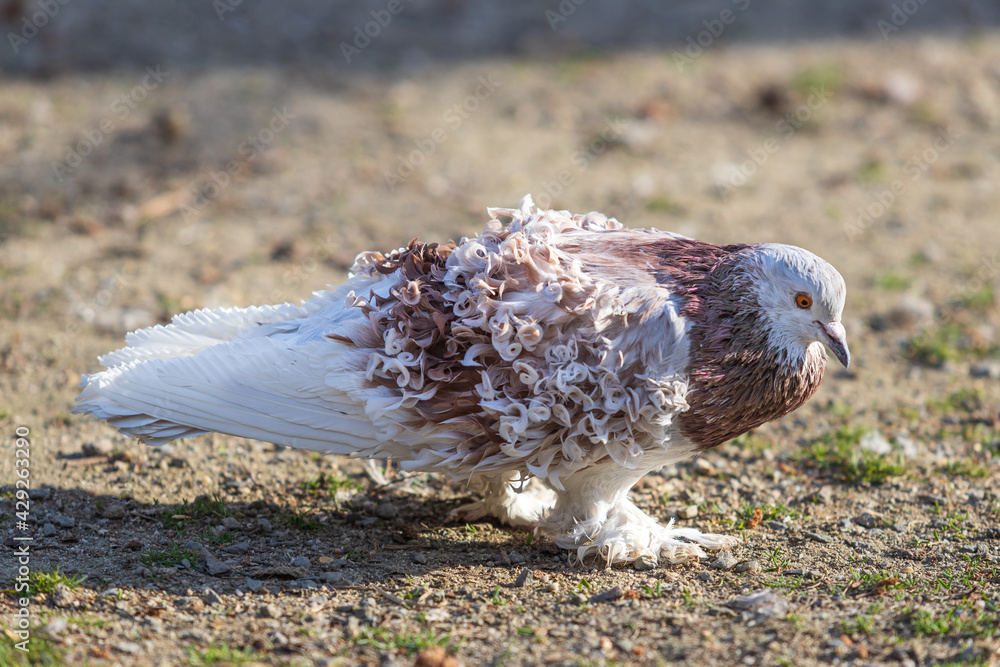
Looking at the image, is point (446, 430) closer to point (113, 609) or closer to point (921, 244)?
point (113, 609)

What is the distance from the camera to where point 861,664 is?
9.54 feet

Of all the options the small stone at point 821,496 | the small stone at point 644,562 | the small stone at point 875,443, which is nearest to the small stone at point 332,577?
the small stone at point 644,562

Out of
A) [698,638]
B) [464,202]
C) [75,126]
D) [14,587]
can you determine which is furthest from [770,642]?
[75,126]

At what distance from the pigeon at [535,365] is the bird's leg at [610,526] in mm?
11

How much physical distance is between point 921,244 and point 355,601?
17.2 feet

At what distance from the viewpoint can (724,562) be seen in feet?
11.9

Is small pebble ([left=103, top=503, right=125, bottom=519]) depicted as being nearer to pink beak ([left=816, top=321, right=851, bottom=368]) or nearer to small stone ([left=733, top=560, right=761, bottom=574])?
small stone ([left=733, top=560, right=761, bottom=574])

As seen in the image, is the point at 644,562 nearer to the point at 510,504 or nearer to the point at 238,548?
the point at 510,504
